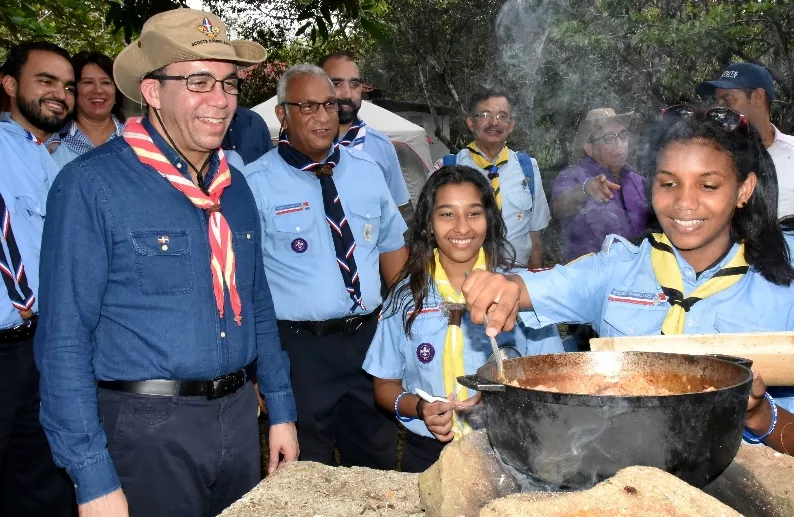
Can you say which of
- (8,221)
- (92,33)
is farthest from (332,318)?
(92,33)

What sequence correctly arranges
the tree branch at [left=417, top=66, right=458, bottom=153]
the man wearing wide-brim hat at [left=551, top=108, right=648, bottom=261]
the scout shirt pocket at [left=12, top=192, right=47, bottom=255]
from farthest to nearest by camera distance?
1. the tree branch at [left=417, top=66, right=458, bottom=153]
2. the man wearing wide-brim hat at [left=551, top=108, right=648, bottom=261]
3. the scout shirt pocket at [left=12, top=192, right=47, bottom=255]

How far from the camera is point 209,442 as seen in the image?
2789mm

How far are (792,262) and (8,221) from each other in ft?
12.0

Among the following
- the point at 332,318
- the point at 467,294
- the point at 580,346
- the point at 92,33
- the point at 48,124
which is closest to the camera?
the point at 467,294

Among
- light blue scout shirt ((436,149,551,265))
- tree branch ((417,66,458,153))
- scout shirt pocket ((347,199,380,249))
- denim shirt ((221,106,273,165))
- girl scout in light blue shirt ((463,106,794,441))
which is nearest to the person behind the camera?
girl scout in light blue shirt ((463,106,794,441))

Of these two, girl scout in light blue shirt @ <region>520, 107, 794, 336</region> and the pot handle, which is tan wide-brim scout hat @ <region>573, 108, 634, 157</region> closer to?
girl scout in light blue shirt @ <region>520, 107, 794, 336</region>

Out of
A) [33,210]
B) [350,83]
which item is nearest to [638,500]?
[33,210]

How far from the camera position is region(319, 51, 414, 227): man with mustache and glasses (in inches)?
214

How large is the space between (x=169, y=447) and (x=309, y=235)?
177cm

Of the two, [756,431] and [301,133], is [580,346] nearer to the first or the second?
[301,133]

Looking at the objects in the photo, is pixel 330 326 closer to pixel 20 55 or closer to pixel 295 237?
pixel 295 237

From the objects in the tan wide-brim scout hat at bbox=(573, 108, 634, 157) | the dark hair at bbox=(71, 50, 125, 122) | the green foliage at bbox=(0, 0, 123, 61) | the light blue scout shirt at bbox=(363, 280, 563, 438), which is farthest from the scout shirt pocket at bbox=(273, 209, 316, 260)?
the green foliage at bbox=(0, 0, 123, 61)

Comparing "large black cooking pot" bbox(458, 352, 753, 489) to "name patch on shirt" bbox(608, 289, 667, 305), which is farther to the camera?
"name patch on shirt" bbox(608, 289, 667, 305)

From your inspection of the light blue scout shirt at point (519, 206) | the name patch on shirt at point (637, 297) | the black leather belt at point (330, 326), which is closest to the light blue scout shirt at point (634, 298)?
the name patch on shirt at point (637, 297)
